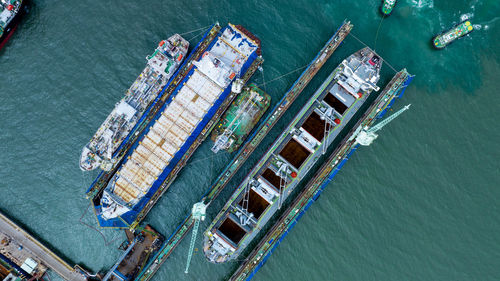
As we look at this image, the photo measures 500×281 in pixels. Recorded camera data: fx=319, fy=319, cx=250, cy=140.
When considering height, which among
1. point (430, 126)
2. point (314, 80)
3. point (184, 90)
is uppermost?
point (430, 126)

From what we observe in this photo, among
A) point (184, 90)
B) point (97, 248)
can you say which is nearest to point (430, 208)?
point (184, 90)

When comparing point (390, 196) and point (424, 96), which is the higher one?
point (424, 96)

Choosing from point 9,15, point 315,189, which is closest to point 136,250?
point 315,189

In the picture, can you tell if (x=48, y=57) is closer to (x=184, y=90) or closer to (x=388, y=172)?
(x=184, y=90)

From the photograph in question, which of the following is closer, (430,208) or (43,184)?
(430,208)

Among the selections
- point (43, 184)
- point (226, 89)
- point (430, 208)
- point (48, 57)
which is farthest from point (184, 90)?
point (430, 208)

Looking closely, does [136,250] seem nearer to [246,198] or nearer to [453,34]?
[246,198]
